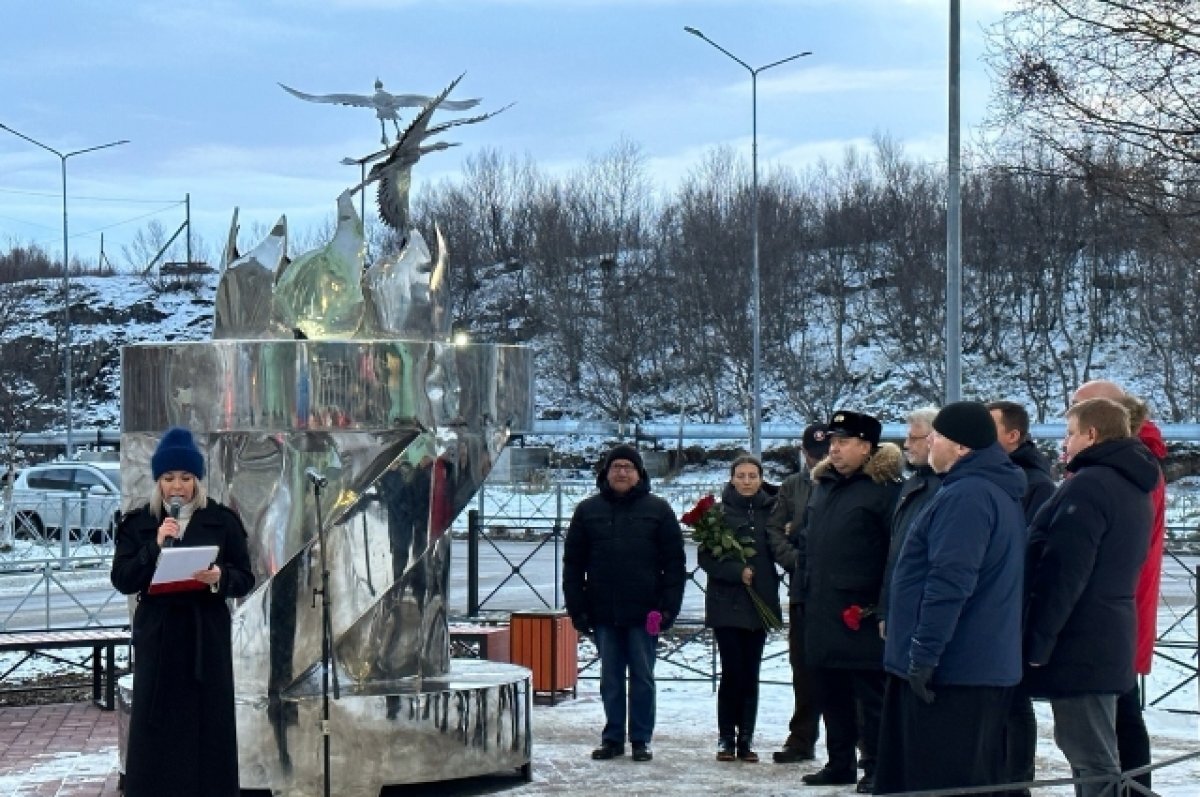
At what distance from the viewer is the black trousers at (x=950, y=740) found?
19.4 ft

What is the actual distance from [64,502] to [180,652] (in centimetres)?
1587

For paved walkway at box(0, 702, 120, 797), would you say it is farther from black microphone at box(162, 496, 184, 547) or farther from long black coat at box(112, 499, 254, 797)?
black microphone at box(162, 496, 184, 547)

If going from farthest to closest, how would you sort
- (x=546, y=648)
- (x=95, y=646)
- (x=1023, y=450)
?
(x=95, y=646) < (x=546, y=648) < (x=1023, y=450)

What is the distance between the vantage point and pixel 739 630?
29.8ft

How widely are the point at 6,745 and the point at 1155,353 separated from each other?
44.7m

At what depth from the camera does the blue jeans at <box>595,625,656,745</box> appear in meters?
9.11

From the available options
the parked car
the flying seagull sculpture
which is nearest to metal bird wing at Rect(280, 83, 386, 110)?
the flying seagull sculpture

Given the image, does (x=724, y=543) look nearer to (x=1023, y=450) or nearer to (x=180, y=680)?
(x=1023, y=450)

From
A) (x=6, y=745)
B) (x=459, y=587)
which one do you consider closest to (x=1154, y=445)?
(x=6, y=745)

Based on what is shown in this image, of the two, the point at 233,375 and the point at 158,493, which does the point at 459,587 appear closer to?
the point at 233,375

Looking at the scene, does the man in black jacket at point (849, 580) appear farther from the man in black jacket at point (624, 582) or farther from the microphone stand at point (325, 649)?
the microphone stand at point (325, 649)

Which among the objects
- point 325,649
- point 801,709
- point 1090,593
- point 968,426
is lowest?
point 801,709

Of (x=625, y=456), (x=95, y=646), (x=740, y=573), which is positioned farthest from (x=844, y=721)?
(x=95, y=646)

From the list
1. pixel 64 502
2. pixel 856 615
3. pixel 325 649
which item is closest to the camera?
pixel 325 649
